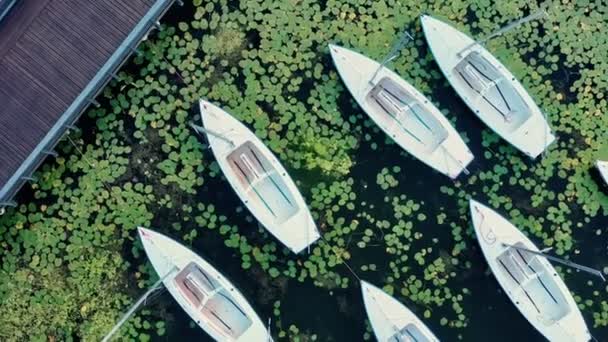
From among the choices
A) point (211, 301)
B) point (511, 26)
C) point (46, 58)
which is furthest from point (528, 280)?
point (46, 58)

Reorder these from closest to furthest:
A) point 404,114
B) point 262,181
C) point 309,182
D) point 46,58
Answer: point 46,58, point 262,181, point 404,114, point 309,182

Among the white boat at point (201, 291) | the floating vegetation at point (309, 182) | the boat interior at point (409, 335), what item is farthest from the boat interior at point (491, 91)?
the white boat at point (201, 291)

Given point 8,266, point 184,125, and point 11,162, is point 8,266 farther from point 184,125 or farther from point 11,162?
point 184,125

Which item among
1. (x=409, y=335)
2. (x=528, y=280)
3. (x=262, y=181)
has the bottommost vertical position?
(x=409, y=335)

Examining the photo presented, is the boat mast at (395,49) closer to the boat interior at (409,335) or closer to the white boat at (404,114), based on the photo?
the white boat at (404,114)

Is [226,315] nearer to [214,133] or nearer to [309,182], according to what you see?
[309,182]

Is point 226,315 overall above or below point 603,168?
below

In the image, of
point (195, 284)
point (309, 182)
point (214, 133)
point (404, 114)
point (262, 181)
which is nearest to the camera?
point (214, 133)

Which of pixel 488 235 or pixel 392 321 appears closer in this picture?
pixel 392 321
